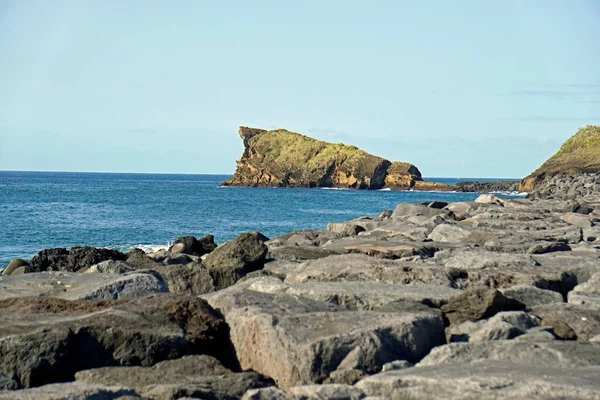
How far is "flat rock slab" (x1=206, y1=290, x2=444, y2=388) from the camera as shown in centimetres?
500

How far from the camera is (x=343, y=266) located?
25.8 ft

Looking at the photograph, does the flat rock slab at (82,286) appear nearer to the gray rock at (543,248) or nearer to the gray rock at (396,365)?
the gray rock at (396,365)

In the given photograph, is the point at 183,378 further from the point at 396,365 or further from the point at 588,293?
the point at 588,293

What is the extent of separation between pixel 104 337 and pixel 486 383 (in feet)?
8.94

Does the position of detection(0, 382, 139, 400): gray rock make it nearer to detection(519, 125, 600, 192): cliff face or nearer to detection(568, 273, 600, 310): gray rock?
detection(568, 273, 600, 310): gray rock

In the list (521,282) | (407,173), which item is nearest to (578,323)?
(521,282)

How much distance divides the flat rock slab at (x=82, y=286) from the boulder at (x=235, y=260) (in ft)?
3.79

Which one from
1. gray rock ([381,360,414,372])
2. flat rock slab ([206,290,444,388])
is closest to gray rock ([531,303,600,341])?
flat rock slab ([206,290,444,388])

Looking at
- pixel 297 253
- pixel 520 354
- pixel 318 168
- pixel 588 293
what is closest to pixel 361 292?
pixel 520 354

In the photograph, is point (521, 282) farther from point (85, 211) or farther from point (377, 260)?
point (85, 211)

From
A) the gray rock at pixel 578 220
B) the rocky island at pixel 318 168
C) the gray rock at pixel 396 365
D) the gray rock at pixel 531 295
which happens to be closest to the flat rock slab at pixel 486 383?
the gray rock at pixel 396 365

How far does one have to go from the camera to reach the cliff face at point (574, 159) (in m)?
59.5

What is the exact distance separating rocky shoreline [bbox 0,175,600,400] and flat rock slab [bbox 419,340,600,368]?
0.01m

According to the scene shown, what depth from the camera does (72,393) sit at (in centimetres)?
440
